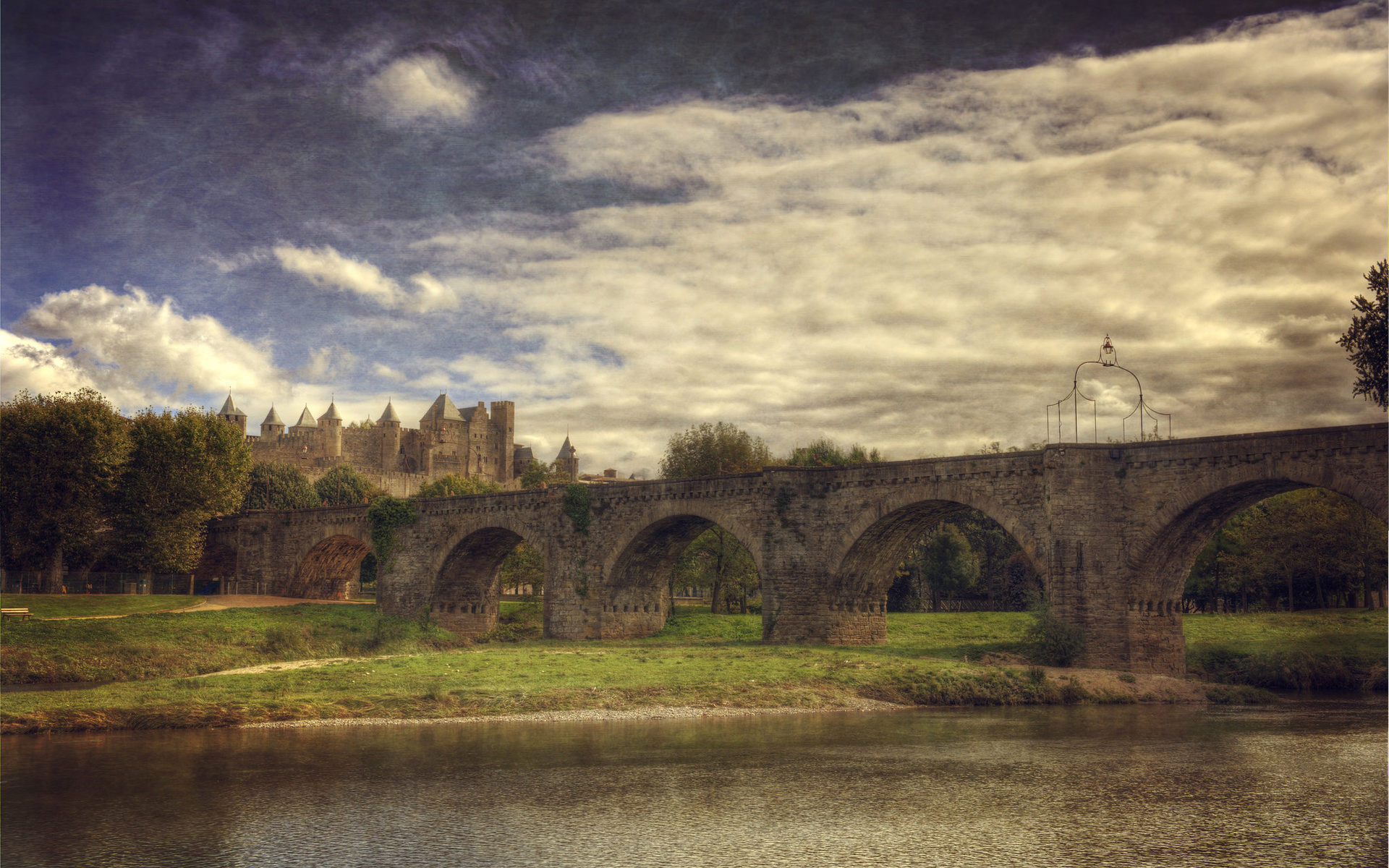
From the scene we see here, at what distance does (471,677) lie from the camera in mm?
29922

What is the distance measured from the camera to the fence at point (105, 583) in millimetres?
55812

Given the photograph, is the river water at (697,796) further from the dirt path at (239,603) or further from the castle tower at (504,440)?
the castle tower at (504,440)

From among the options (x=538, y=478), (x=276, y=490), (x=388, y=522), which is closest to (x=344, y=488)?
(x=276, y=490)

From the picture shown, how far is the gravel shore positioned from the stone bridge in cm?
1046

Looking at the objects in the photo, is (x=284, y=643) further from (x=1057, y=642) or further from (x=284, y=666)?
(x=1057, y=642)

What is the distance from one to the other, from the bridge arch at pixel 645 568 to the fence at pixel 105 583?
29485 millimetres

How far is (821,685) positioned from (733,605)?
121 feet

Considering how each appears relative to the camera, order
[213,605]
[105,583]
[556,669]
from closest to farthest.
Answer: [556,669] < [213,605] < [105,583]

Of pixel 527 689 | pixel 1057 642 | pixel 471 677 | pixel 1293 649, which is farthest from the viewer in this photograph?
pixel 1293 649

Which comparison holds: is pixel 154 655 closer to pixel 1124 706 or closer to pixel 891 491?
pixel 891 491

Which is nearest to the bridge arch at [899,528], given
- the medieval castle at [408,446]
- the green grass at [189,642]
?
the green grass at [189,642]

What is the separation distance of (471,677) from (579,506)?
1965 centimetres

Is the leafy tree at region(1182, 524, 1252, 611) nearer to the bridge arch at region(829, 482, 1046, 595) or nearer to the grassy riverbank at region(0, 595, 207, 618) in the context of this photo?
the bridge arch at region(829, 482, 1046, 595)

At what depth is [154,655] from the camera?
37.8m
